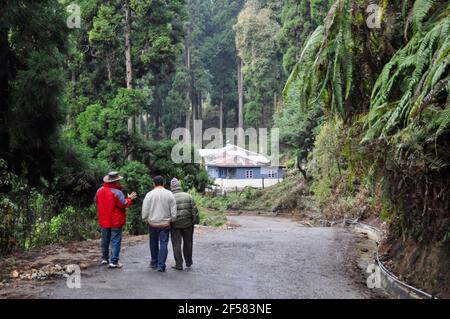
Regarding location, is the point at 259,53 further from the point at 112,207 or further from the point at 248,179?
A: the point at 112,207

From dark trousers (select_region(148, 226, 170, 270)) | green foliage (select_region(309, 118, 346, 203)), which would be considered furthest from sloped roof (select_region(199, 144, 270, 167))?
dark trousers (select_region(148, 226, 170, 270))

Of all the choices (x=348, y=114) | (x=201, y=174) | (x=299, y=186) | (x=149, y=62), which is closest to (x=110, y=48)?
(x=149, y=62)

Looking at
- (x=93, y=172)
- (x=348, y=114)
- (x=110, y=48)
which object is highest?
(x=110, y=48)

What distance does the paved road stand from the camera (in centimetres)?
781

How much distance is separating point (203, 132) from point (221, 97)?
5.46 m

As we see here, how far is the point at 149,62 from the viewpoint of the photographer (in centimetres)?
2167

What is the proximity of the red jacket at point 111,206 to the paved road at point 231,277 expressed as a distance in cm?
86

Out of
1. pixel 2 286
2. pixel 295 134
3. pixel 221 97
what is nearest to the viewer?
pixel 2 286

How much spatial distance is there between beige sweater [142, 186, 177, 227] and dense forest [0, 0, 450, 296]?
279cm

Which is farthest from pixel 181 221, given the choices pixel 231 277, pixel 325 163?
pixel 325 163

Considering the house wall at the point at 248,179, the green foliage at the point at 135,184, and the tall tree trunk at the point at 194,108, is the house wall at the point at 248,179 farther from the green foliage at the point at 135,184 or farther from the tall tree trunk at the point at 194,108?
the green foliage at the point at 135,184
